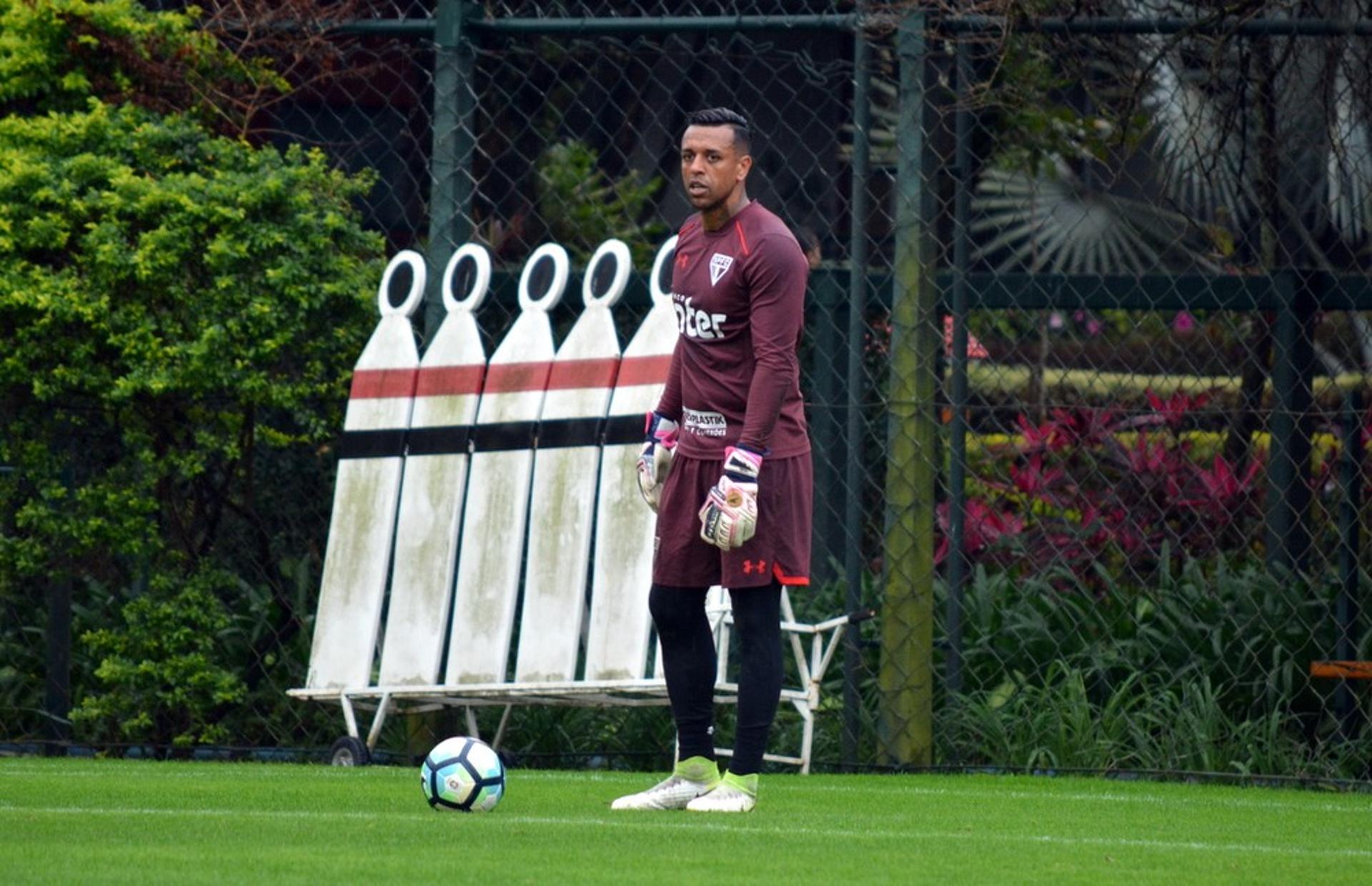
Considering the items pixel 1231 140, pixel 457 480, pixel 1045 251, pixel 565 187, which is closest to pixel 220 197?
pixel 457 480

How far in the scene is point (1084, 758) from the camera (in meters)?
7.13

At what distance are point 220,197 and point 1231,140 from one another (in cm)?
383

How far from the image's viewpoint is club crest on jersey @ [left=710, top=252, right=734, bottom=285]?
5250 mm

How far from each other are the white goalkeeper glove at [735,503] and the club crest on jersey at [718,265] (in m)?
0.45

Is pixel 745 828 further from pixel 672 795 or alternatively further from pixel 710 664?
pixel 710 664

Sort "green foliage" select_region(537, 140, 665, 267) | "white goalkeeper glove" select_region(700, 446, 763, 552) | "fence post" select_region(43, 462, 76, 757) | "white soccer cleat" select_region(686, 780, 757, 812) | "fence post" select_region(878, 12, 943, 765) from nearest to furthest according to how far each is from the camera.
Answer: "white goalkeeper glove" select_region(700, 446, 763, 552), "white soccer cleat" select_region(686, 780, 757, 812), "fence post" select_region(878, 12, 943, 765), "fence post" select_region(43, 462, 76, 757), "green foliage" select_region(537, 140, 665, 267)

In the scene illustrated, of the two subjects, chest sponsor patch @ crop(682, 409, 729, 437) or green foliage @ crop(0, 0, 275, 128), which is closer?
chest sponsor patch @ crop(682, 409, 729, 437)

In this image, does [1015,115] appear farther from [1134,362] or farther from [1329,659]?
[1134,362]

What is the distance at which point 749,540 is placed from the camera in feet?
17.1

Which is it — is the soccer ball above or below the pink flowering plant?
below

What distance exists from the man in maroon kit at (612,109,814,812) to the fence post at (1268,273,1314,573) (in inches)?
128

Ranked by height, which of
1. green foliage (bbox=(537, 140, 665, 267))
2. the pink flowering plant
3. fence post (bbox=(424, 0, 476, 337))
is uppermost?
green foliage (bbox=(537, 140, 665, 267))

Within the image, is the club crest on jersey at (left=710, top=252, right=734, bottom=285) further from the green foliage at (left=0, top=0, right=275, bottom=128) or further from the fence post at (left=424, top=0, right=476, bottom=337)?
the green foliage at (left=0, top=0, right=275, bottom=128)

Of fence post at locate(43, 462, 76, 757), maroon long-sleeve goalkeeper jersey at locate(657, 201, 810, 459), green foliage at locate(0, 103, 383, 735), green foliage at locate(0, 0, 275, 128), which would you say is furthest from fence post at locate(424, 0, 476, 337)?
maroon long-sleeve goalkeeper jersey at locate(657, 201, 810, 459)
